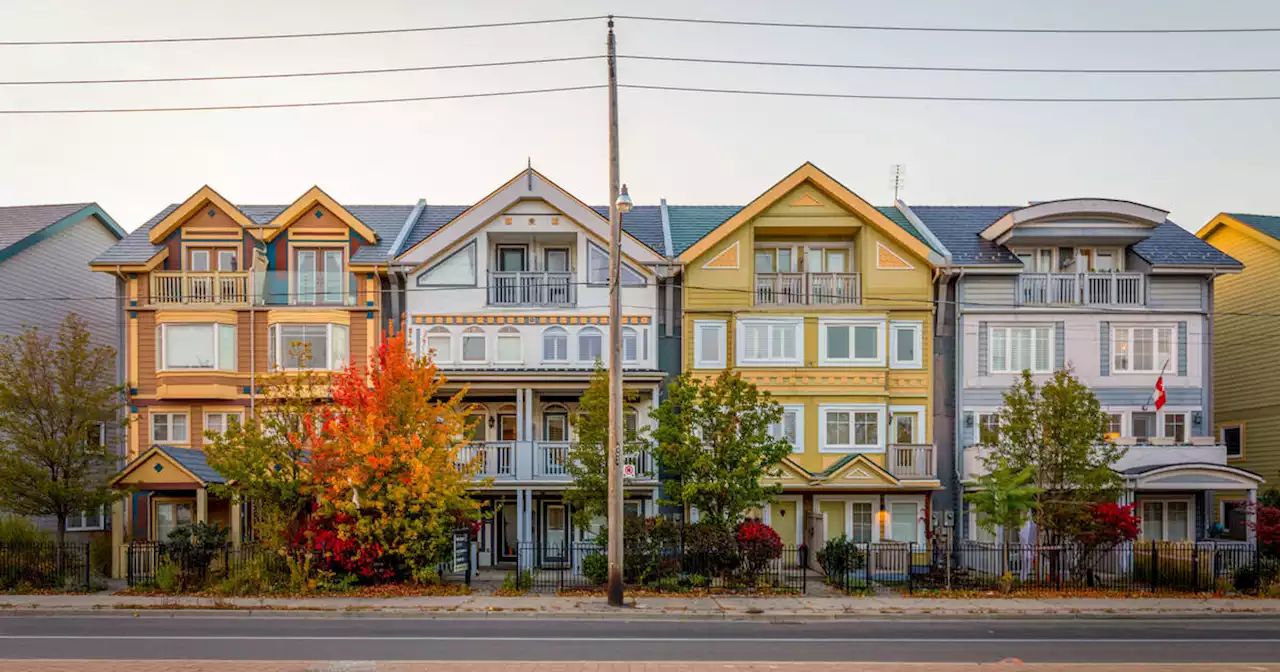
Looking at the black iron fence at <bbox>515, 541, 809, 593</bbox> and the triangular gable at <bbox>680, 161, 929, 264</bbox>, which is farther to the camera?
the triangular gable at <bbox>680, 161, 929, 264</bbox>

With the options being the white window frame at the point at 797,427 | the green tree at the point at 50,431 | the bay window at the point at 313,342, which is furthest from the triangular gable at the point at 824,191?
the green tree at the point at 50,431

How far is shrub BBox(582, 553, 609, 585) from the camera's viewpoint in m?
23.7

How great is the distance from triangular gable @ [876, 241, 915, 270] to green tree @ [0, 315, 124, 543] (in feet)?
73.4

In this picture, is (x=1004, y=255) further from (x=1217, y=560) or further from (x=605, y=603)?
(x=605, y=603)

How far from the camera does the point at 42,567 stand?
23.0m

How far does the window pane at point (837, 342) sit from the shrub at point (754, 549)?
809cm

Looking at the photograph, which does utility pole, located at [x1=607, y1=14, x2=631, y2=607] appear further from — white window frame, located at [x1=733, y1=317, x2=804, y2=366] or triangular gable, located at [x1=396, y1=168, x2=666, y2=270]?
white window frame, located at [x1=733, y1=317, x2=804, y2=366]

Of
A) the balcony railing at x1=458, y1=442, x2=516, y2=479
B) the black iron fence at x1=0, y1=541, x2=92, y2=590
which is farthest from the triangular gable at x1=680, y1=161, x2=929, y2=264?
the black iron fence at x1=0, y1=541, x2=92, y2=590

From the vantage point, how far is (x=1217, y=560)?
77.9 feet

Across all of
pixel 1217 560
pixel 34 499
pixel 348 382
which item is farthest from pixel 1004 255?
pixel 34 499

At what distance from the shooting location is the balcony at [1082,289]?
30625 mm

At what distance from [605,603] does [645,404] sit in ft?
33.3

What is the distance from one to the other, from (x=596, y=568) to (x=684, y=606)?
385cm

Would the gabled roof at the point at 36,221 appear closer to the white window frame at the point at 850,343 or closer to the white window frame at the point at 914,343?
the white window frame at the point at 850,343
